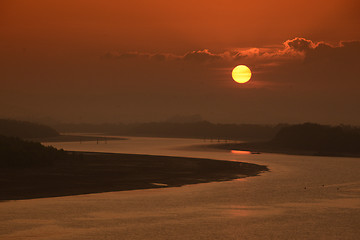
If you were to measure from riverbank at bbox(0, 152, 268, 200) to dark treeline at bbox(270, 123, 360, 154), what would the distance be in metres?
46.7

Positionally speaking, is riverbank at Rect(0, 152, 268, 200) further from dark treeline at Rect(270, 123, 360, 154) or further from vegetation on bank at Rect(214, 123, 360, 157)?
dark treeline at Rect(270, 123, 360, 154)

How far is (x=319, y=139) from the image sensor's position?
11600cm

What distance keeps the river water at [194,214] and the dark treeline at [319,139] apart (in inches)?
2559

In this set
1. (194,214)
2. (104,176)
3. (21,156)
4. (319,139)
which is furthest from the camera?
(319,139)

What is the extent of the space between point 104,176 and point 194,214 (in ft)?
72.2

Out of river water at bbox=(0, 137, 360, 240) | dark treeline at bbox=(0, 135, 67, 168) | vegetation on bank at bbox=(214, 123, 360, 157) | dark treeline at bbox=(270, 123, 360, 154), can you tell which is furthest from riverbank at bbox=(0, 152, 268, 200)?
dark treeline at bbox=(270, 123, 360, 154)

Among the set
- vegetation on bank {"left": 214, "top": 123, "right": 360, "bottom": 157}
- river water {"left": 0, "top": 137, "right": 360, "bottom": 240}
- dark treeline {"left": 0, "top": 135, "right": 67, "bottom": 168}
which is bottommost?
river water {"left": 0, "top": 137, "right": 360, "bottom": 240}

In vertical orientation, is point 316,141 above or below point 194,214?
above

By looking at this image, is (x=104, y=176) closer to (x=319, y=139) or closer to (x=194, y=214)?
(x=194, y=214)

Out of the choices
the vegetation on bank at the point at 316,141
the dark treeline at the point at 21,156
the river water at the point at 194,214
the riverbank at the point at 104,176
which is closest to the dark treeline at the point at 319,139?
the vegetation on bank at the point at 316,141

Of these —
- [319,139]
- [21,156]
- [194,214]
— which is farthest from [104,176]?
[319,139]

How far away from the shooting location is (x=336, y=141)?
11238 centimetres

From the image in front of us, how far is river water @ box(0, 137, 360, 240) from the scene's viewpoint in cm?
2805

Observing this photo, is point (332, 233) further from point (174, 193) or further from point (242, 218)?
point (174, 193)
